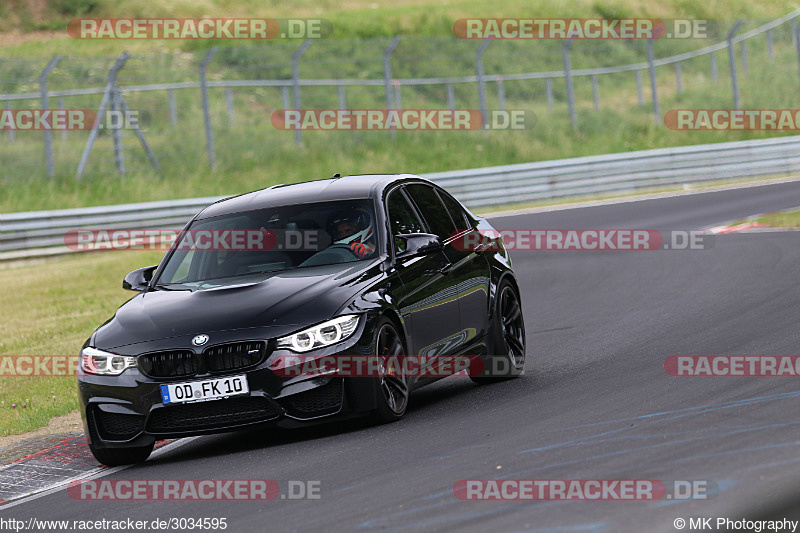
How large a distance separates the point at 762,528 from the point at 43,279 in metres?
17.8

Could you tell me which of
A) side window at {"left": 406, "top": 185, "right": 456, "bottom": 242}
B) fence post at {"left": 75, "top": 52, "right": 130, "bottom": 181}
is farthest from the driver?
fence post at {"left": 75, "top": 52, "right": 130, "bottom": 181}

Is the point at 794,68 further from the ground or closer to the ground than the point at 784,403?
further from the ground

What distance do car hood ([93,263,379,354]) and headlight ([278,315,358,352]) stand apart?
45mm

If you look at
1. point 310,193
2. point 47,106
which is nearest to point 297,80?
point 47,106

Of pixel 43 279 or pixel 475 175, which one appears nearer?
pixel 43 279

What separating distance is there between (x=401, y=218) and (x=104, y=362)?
7.66 ft

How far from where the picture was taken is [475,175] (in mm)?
29500

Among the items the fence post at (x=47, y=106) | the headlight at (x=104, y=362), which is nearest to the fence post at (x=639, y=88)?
the fence post at (x=47, y=106)

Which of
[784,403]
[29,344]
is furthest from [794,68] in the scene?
[784,403]

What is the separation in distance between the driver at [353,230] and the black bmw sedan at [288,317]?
10 mm

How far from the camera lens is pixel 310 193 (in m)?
9.27

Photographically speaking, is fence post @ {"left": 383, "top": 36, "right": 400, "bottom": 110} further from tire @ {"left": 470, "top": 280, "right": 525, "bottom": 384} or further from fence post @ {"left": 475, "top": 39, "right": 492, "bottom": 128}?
tire @ {"left": 470, "top": 280, "right": 525, "bottom": 384}

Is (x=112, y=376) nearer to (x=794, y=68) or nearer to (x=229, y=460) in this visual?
(x=229, y=460)

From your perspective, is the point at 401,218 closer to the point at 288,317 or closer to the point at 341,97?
the point at 288,317
